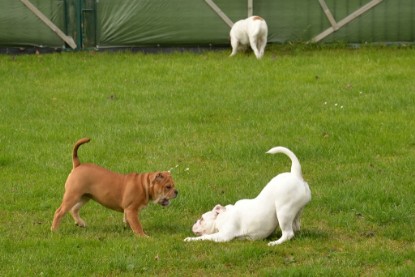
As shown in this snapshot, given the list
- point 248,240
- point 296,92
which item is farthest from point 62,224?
point 296,92

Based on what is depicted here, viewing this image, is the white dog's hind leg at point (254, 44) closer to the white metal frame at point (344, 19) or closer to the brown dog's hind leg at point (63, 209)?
the white metal frame at point (344, 19)

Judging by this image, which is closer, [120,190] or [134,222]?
[134,222]

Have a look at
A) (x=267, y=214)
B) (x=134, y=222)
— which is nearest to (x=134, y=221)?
(x=134, y=222)

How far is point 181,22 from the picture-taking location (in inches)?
837

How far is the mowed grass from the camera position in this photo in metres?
8.55

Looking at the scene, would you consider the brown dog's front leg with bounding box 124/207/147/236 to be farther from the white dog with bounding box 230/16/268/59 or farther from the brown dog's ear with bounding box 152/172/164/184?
the white dog with bounding box 230/16/268/59

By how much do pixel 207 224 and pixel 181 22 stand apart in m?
12.4

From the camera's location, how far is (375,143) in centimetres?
1280

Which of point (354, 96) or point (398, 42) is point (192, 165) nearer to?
point (354, 96)

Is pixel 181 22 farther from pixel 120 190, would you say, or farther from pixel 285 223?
pixel 285 223

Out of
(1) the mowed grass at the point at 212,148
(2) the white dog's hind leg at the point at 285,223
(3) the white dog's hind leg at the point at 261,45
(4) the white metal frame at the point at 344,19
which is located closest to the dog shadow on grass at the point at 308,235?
(1) the mowed grass at the point at 212,148

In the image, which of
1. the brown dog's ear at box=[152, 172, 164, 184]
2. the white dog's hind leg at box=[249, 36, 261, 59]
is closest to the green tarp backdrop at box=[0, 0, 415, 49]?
the white dog's hind leg at box=[249, 36, 261, 59]

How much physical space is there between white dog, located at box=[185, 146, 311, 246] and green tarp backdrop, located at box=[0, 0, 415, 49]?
12.3 m

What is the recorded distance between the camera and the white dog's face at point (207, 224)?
9.26 metres
